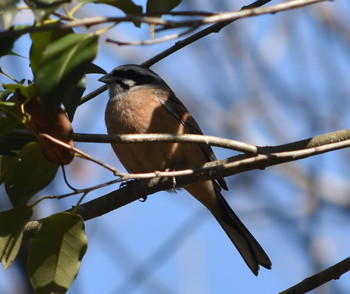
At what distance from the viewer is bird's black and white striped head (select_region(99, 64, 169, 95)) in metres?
5.12

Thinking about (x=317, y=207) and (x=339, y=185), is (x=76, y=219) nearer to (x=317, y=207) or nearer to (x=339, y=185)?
(x=317, y=207)

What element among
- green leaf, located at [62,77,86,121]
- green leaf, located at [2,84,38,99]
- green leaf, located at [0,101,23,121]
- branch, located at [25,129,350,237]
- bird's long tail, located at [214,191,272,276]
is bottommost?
bird's long tail, located at [214,191,272,276]

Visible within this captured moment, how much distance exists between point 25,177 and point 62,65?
2.17ft

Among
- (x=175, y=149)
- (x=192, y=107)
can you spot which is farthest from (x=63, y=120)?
(x=192, y=107)

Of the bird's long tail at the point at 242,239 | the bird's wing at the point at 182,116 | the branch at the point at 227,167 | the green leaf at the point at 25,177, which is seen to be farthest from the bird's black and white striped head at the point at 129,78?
the green leaf at the point at 25,177

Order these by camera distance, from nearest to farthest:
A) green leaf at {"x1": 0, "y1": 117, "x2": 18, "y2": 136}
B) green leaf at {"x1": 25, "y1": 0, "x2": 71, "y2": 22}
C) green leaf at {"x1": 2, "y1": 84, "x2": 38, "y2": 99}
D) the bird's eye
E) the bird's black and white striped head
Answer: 1. green leaf at {"x1": 25, "y1": 0, "x2": 71, "y2": 22}
2. green leaf at {"x1": 2, "y1": 84, "x2": 38, "y2": 99}
3. green leaf at {"x1": 0, "y1": 117, "x2": 18, "y2": 136}
4. the bird's black and white striped head
5. the bird's eye

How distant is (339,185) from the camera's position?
9578mm

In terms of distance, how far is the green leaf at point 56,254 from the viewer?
102 inches

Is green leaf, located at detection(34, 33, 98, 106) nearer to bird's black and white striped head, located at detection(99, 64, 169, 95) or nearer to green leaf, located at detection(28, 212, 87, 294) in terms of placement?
green leaf, located at detection(28, 212, 87, 294)

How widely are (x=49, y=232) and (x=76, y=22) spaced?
3.03 feet

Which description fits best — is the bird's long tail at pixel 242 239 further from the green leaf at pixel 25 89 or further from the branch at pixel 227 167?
the green leaf at pixel 25 89

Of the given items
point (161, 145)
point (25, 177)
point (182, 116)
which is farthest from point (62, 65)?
point (182, 116)

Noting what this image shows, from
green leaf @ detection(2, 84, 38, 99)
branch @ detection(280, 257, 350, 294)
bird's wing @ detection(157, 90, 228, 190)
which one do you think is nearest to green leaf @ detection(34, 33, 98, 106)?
green leaf @ detection(2, 84, 38, 99)

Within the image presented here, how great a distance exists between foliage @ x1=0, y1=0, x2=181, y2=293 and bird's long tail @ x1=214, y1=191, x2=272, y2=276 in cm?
209
